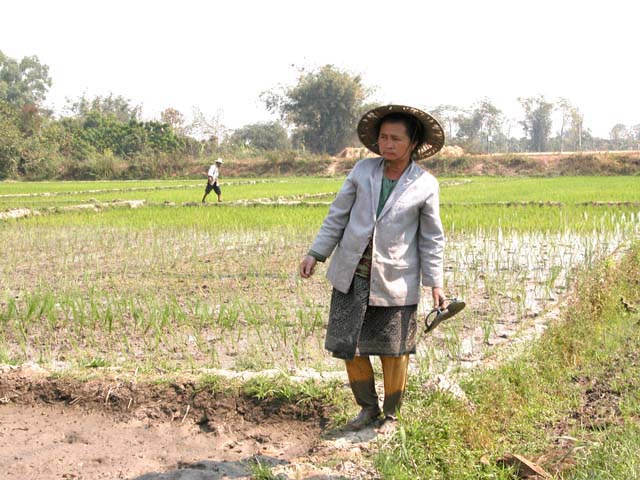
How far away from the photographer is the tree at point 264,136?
41000mm

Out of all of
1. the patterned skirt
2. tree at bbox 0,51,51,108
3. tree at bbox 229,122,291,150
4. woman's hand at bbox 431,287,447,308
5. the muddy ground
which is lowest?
the muddy ground

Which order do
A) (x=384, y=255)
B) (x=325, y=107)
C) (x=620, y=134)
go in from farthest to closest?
1. (x=620, y=134)
2. (x=325, y=107)
3. (x=384, y=255)

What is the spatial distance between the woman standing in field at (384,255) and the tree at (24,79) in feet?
155

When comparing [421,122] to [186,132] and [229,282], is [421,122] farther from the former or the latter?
[186,132]

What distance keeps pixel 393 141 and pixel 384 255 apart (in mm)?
387

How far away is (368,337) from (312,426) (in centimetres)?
45

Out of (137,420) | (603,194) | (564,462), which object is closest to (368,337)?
(564,462)

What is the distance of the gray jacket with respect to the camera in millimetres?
2441

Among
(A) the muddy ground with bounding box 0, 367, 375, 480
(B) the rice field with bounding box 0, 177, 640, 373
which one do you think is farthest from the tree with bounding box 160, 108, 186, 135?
(A) the muddy ground with bounding box 0, 367, 375, 480

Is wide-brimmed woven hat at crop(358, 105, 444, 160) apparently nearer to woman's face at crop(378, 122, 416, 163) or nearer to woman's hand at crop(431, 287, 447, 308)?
woman's face at crop(378, 122, 416, 163)

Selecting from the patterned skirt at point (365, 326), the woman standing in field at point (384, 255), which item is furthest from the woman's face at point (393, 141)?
the patterned skirt at point (365, 326)

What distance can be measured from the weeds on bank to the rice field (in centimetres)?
33

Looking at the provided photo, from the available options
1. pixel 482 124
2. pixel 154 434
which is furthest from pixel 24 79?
pixel 154 434

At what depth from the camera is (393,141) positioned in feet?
8.09
